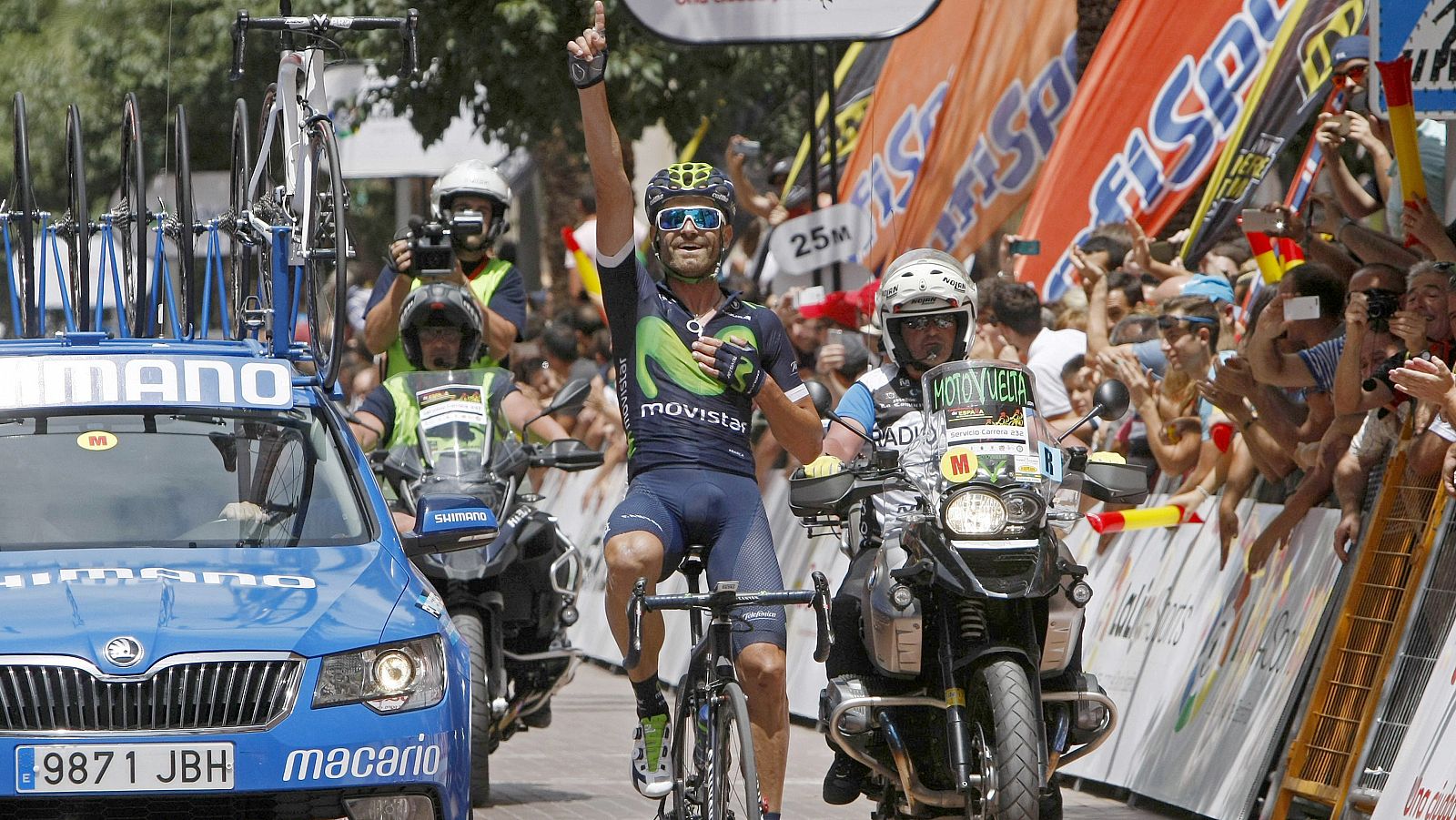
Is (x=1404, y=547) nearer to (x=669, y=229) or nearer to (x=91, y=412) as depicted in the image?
(x=669, y=229)

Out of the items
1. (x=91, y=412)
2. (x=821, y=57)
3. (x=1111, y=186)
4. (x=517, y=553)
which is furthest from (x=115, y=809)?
(x=821, y=57)

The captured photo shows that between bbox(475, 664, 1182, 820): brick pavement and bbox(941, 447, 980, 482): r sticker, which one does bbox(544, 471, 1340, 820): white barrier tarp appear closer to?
bbox(475, 664, 1182, 820): brick pavement

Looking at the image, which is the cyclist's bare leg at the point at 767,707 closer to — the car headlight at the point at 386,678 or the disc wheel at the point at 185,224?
the car headlight at the point at 386,678

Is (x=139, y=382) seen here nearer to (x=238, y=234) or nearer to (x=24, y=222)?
(x=238, y=234)

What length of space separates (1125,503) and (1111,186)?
6469mm

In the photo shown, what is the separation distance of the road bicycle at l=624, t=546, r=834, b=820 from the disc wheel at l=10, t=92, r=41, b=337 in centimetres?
414

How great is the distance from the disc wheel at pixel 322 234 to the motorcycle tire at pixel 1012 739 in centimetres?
278

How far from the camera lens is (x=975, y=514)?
22.0 ft

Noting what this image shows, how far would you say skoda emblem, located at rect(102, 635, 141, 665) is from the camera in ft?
Answer: 20.5

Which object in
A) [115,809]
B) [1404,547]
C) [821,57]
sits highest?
[821,57]

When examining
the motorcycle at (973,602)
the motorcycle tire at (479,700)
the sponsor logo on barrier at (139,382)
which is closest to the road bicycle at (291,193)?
the sponsor logo on barrier at (139,382)

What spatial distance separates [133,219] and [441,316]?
147 cm

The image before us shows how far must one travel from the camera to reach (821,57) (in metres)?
24.1

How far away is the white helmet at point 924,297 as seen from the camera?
7480mm
